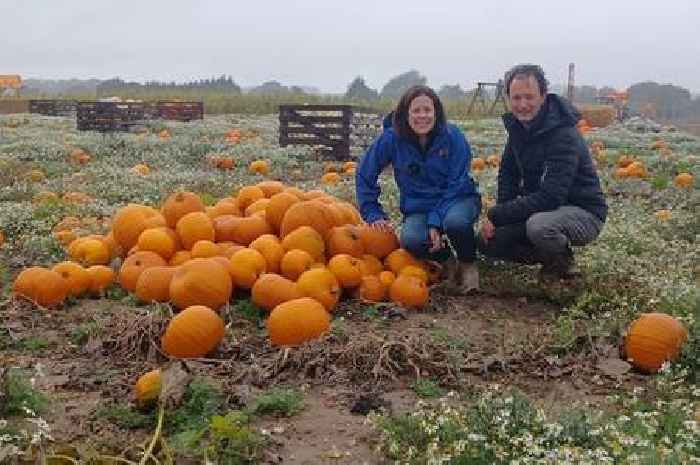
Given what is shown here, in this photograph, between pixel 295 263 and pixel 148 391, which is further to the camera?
pixel 295 263

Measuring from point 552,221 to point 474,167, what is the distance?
810 centimetres

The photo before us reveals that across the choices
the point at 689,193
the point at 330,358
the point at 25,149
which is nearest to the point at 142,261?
the point at 330,358

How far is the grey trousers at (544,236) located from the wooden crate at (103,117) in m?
17.1

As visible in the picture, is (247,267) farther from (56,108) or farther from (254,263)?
(56,108)

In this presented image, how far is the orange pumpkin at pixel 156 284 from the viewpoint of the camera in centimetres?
572

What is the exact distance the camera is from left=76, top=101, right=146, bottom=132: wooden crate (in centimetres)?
2202

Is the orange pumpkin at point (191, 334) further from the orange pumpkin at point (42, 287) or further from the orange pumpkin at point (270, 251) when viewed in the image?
the orange pumpkin at point (42, 287)

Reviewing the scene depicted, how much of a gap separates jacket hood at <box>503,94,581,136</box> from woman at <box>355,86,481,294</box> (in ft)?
1.98

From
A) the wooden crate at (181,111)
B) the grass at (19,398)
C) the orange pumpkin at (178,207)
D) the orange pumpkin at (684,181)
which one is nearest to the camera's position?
the grass at (19,398)

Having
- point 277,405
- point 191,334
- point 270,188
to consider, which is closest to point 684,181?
point 270,188

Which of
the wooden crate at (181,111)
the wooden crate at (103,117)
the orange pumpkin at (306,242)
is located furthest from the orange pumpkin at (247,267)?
the wooden crate at (181,111)

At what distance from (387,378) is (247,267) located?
5.18 ft

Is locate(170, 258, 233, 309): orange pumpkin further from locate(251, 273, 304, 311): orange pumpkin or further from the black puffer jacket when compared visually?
the black puffer jacket

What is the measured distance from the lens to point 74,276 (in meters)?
6.07
